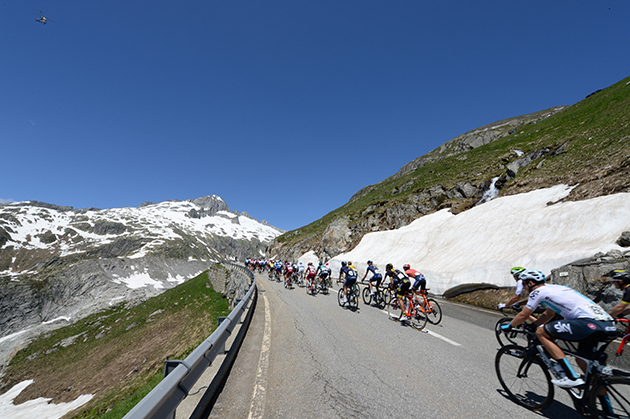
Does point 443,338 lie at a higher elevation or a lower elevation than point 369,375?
lower

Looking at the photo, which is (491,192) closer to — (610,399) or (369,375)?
(610,399)

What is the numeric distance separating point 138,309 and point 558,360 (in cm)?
3784

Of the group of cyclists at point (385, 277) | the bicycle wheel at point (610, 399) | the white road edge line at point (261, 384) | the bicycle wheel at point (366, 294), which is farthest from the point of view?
the bicycle wheel at point (366, 294)

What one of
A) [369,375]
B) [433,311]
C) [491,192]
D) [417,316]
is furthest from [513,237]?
[369,375]

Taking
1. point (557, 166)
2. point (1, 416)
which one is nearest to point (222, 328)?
point (1, 416)

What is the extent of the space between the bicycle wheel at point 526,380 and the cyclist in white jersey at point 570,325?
1.08 feet

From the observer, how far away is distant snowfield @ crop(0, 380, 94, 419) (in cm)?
1208

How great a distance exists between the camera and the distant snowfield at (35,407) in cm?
1208

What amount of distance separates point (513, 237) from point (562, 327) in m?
14.1

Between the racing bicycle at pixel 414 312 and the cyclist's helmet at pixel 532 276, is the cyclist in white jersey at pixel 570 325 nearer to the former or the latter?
the cyclist's helmet at pixel 532 276

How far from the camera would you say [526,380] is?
397 centimetres

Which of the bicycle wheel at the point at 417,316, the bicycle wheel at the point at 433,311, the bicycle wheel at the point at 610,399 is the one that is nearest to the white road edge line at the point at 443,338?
the bicycle wheel at the point at 417,316

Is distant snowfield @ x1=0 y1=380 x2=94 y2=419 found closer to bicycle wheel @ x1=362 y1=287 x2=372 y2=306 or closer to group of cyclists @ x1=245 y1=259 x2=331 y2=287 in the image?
group of cyclists @ x1=245 y1=259 x2=331 y2=287

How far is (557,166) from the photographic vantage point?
66.8 feet
